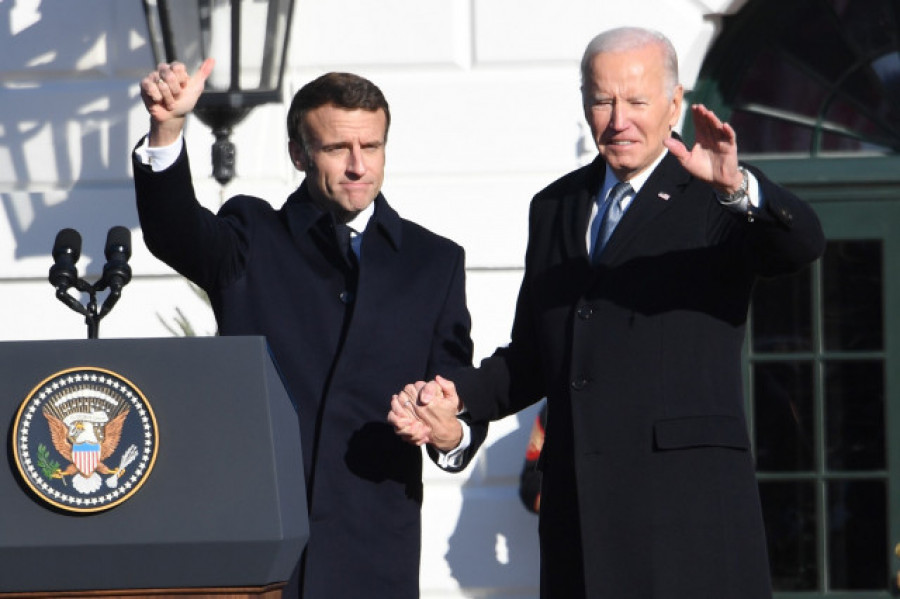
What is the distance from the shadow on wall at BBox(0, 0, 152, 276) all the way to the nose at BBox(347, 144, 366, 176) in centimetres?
302

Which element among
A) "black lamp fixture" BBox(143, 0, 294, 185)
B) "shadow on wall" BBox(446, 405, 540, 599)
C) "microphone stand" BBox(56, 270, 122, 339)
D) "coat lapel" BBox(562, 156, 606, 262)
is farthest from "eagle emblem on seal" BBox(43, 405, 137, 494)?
"shadow on wall" BBox(446, 405, 540, 599)

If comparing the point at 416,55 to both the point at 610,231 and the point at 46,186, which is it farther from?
the point at 610,231

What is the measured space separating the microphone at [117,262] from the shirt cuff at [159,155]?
4.97ft

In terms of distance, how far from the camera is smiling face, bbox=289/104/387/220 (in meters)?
3.48

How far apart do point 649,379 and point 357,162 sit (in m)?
0.74

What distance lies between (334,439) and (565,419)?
453 millimetres

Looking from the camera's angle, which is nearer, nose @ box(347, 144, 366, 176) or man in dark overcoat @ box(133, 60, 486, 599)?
Answer: man in dark overcoat @ box(133, 60, 486, 599)

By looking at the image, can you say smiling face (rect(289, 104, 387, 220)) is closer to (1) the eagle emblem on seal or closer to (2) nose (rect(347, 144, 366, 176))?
(2) nose (rect(347, 144, 366, 176))

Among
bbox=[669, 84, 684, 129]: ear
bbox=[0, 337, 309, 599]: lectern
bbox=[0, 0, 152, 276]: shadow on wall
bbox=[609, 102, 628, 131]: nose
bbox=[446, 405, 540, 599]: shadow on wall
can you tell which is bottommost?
bbox=[446, 405, 540, 599]: shadow on wall

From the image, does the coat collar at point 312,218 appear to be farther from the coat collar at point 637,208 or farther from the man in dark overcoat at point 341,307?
the coat collar at point 637,208

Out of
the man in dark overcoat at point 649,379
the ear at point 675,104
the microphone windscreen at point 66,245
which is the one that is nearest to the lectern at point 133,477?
the man in dark overcoat at point 649,379

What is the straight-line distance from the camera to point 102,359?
2.63m

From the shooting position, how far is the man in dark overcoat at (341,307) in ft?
11.0

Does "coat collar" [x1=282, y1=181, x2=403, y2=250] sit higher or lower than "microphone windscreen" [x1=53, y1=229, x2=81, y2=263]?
lower
